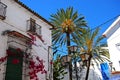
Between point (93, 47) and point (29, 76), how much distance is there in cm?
990

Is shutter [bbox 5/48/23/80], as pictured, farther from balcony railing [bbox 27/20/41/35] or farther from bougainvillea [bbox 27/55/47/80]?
balcony railing [bbox 27/20/41/35]

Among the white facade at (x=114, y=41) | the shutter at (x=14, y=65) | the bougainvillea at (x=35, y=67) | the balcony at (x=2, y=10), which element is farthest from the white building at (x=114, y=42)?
the balcony at (x=2, y=10)

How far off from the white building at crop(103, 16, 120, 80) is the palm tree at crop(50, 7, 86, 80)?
2.78m

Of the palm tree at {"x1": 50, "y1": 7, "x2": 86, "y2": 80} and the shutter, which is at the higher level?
the palm tree at {"x1": 50, "y1": 7, "x2": 86, "y2": 80}

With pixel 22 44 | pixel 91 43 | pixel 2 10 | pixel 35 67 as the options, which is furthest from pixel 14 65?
pixel 91 43

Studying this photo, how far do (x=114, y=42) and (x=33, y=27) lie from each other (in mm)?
10864

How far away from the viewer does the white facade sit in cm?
2280

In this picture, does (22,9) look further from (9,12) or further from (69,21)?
(69,21)

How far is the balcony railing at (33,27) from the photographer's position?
15.1m

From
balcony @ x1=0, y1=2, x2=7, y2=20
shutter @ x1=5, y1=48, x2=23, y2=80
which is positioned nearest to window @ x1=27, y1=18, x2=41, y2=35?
shutter @ x1=5, y1=48, x2=23, y2=80

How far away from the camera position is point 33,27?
1555 centimetres

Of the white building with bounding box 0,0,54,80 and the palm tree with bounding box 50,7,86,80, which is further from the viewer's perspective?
the palm tree with bounding box 50,7,86,80

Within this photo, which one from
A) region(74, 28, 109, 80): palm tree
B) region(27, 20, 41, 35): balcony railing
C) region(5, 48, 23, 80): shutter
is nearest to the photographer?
region(5, 48, 23, 80): shutter

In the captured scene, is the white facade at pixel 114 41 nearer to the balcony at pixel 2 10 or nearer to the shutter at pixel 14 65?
the shutter at pixel 14 65
